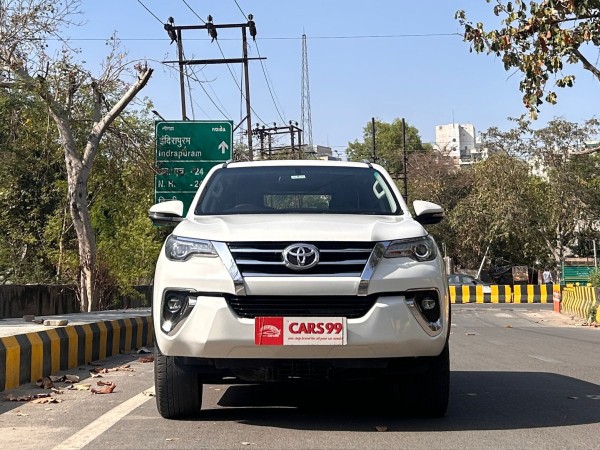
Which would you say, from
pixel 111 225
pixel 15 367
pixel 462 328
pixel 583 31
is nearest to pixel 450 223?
pixel 111 225

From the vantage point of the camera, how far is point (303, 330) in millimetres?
5363

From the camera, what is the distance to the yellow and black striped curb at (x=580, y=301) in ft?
81.7

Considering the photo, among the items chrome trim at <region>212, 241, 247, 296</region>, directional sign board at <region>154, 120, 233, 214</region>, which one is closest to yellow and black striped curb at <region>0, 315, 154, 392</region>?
chrome trim at <region>212, 241, 247, 296</region>

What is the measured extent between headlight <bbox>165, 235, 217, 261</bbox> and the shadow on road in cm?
122

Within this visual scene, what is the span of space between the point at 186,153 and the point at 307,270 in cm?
1530

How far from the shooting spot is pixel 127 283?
26.4m

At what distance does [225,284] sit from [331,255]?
26.4 inches

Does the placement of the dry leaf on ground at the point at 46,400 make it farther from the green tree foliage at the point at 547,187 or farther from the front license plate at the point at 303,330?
the green tree foliage at the point at 547,187

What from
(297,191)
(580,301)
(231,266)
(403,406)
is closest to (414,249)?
(231,266)

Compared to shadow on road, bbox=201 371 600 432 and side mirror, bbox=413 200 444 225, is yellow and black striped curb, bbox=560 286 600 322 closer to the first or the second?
shadow on road, bbox=201 371 600 432

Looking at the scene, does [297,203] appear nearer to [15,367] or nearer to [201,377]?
[201,377]

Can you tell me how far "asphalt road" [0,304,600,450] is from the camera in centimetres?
540

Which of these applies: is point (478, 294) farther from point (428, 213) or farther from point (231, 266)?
point (231, 266)

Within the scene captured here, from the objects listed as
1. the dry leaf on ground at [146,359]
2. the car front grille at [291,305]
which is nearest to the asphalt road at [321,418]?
the car front grille at [291,305]
